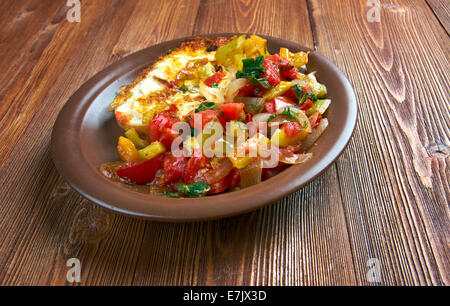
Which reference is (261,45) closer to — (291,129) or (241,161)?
(291,129)

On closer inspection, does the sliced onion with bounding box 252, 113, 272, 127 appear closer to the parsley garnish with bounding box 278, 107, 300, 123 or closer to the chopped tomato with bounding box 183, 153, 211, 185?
the parsley garnish with bounding box 278, 107, 300, 123

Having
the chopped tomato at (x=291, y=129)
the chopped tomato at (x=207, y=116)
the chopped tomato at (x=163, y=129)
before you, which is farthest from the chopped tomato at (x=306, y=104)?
the chopped tomato at (x=163, y=129)

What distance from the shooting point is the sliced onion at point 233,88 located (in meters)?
2.11

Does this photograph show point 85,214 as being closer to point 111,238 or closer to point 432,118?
point 111,238

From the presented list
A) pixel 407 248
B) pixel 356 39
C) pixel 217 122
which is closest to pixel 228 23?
pixel 356 39

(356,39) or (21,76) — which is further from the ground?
(356,39)

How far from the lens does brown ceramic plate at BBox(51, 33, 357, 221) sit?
1579mm

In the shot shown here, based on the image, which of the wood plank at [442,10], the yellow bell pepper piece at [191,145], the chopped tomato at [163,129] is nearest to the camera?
the yellow bell pepper piece at [191,145]

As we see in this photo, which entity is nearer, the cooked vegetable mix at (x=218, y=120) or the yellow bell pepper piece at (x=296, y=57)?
the cooked vegetable mix at (x=218, y=120)

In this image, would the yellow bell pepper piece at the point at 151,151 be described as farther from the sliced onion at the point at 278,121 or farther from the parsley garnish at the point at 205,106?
the sliced onion at the point at 278,121

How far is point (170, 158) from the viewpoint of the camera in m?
1.94

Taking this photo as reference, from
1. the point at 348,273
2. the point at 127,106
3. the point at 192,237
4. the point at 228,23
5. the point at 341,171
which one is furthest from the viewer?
the point at 228,23

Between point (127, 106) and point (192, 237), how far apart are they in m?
0.90

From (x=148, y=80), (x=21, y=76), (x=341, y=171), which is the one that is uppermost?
(x=148, y=80)
